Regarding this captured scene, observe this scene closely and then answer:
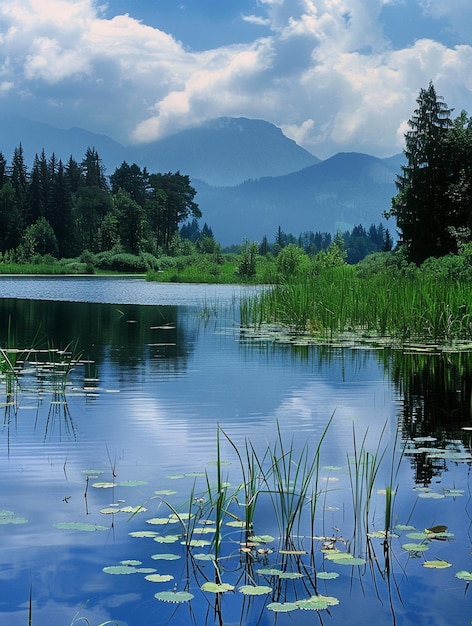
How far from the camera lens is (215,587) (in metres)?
4.06

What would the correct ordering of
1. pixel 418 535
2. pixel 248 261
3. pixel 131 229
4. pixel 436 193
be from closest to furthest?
1. pixel 418 535
2. pixel 436 193
3. pixel 248 261
4. pixel 131 229

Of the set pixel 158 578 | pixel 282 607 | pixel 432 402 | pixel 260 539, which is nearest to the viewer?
pixel 282 607

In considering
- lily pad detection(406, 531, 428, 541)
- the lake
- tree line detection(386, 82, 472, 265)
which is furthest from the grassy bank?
tree line detection(386, 82, 472, 265)

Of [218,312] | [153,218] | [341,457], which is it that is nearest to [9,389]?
[341,457]

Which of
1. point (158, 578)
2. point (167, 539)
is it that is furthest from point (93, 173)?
point (158, 578)

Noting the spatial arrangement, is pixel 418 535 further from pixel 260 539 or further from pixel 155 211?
pixel 155 211

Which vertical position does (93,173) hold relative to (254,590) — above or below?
above

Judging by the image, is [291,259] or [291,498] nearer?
[291,498]

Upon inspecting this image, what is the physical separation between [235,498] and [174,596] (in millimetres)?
1382

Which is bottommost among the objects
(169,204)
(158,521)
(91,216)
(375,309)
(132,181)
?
(158,521)

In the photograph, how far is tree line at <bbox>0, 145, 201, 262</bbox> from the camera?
90000 millimetres

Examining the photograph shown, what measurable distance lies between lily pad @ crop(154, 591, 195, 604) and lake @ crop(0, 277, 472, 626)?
Result: 0.04 ft

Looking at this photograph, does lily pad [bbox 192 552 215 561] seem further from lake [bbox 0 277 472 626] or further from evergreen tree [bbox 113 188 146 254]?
evergreen tree [bbox 113 188 146 254]

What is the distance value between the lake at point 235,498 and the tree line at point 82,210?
251ft
